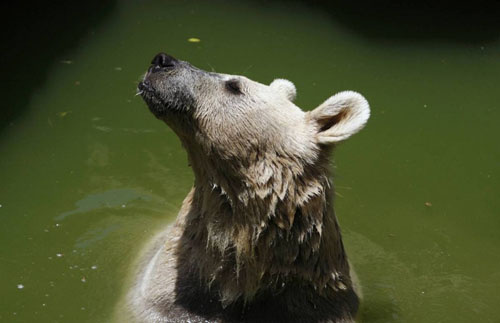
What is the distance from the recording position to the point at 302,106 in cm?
775

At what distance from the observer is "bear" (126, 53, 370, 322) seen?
439cm

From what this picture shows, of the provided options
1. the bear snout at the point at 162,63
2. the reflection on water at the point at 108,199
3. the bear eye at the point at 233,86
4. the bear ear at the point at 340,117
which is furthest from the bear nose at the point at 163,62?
the reflection on water at the point at 108,199

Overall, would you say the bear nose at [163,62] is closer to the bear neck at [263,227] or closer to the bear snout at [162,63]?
the bear snout at [162,63]

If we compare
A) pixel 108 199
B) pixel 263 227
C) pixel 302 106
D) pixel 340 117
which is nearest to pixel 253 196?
pixel 263 227

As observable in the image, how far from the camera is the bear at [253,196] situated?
14.4 feet

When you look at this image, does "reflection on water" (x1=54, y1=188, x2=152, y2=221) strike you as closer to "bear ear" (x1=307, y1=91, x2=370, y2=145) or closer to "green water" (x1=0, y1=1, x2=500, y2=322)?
"green water" (x1=0, y1=1, x2=500, y2=322)

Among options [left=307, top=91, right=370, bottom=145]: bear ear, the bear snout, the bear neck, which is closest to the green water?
the bear neck

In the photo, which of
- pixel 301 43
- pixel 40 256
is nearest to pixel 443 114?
pixel 301 43

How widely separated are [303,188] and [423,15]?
6542mm

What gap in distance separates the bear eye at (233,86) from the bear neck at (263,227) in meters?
0.50

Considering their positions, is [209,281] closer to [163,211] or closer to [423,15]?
[163,211]

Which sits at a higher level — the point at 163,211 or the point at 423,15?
the point at 423,15

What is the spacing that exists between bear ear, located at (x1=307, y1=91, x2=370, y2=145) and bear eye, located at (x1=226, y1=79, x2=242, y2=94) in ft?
1.66

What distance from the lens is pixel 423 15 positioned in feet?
33.2
